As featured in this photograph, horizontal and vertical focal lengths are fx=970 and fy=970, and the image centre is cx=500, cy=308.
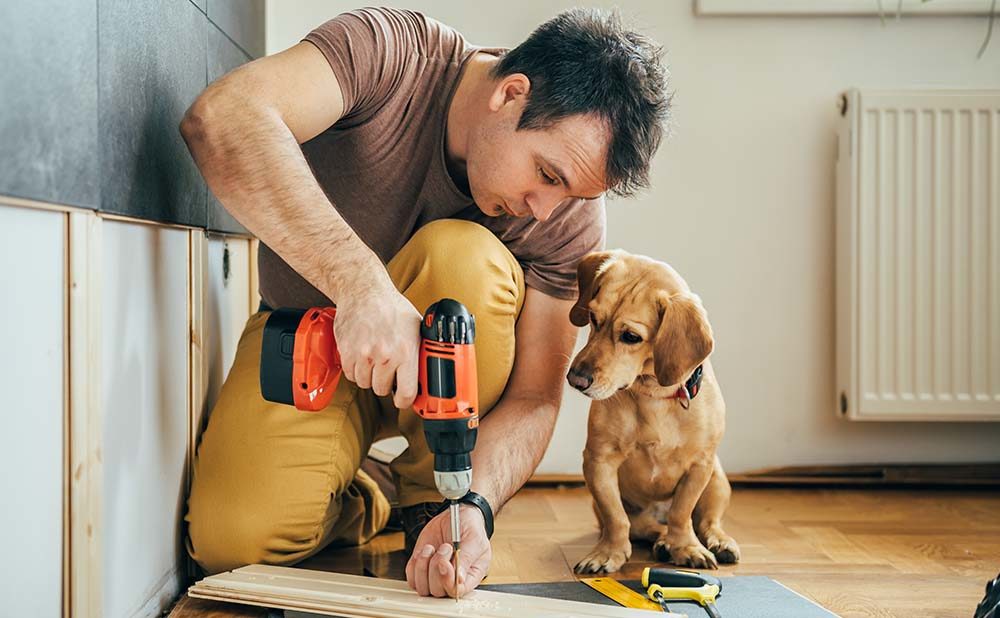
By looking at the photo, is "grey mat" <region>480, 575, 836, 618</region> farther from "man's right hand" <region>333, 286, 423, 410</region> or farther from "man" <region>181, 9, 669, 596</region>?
"man's right hand" <region>333, 286, 423, 410</region>

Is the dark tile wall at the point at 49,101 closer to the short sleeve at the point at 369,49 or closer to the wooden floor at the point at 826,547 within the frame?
the short sleeve at the point at 369,49

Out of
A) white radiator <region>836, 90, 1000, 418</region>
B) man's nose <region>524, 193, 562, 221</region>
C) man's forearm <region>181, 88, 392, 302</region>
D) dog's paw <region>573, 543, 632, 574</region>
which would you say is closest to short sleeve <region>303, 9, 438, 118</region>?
man's forearm <region>181, 88, 392, 302</region>

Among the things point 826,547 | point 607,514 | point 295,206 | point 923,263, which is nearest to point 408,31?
point 295,206

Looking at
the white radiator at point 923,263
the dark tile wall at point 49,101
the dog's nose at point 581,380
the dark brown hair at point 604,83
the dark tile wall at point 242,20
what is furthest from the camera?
the white radiator at point 923,263

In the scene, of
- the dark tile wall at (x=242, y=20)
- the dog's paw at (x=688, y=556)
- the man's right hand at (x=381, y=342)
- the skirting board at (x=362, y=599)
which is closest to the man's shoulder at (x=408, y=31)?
the dark tile wall at (x=242, y=20)

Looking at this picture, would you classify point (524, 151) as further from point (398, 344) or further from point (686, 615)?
point (686, 615)

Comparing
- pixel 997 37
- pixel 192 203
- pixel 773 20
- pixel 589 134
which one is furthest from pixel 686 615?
pixel 997 37

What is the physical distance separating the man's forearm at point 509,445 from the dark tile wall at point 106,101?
618 mm

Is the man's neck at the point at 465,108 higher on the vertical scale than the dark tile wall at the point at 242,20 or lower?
lower

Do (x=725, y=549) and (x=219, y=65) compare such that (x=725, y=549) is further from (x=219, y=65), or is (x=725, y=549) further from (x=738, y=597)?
(x=219, y=65)

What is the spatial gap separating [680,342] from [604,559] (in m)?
0.41

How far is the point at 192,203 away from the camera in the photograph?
1.64m

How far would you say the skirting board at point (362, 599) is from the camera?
1312 mm

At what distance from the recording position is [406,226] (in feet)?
5.79
